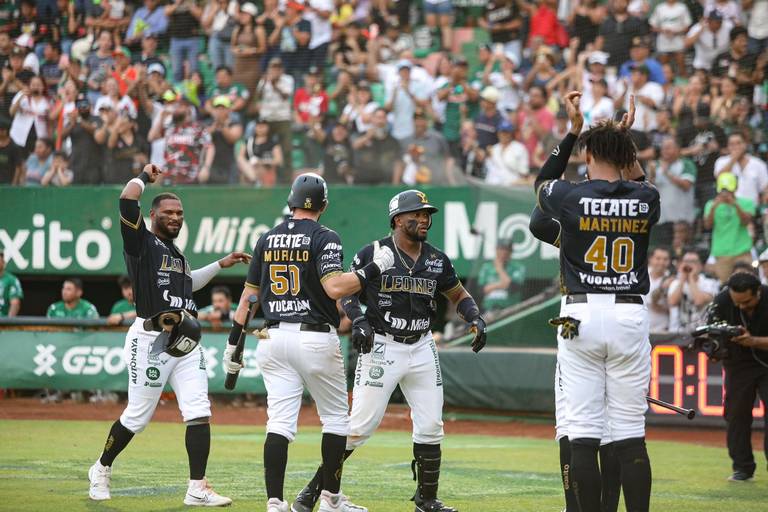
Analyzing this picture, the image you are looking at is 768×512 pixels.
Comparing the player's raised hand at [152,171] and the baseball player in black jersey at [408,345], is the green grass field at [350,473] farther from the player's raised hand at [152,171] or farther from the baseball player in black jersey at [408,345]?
the player's raised hand at [152,171]

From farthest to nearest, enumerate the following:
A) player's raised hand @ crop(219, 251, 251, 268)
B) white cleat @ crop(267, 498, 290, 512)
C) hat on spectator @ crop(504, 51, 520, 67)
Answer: hat on spectator @ crop(504, 51, 520, 67), player's raised hand @ crop(219, 251, 251, 268), white cleat @ crop(267, 498, 290, 512)

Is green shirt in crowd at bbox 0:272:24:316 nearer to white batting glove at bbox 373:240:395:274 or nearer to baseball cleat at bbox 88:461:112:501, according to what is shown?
baseball cleat at bbox 88:461:112:501

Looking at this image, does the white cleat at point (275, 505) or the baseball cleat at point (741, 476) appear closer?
the white cleat at point (275, 505)

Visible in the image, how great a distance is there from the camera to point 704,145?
15.8m

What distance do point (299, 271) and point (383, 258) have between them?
60 cm

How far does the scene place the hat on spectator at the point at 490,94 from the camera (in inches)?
696

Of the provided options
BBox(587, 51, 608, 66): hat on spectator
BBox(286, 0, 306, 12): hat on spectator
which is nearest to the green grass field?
BBox(587, 51, 608, 66): hat on spectator

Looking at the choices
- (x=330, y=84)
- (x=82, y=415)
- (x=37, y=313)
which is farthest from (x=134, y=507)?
(x=37, y=313)

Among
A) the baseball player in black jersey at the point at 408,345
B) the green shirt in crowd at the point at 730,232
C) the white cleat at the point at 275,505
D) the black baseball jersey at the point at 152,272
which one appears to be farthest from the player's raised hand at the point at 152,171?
the green shirt in crowd at the point at 730,232

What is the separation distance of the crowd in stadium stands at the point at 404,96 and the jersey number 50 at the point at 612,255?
29.5 feet

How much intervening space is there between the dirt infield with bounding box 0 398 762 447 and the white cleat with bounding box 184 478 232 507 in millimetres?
7093

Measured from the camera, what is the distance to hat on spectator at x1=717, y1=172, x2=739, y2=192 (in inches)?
599

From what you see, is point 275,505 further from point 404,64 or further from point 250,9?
point 250,9

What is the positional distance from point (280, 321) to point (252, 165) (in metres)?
10.7
